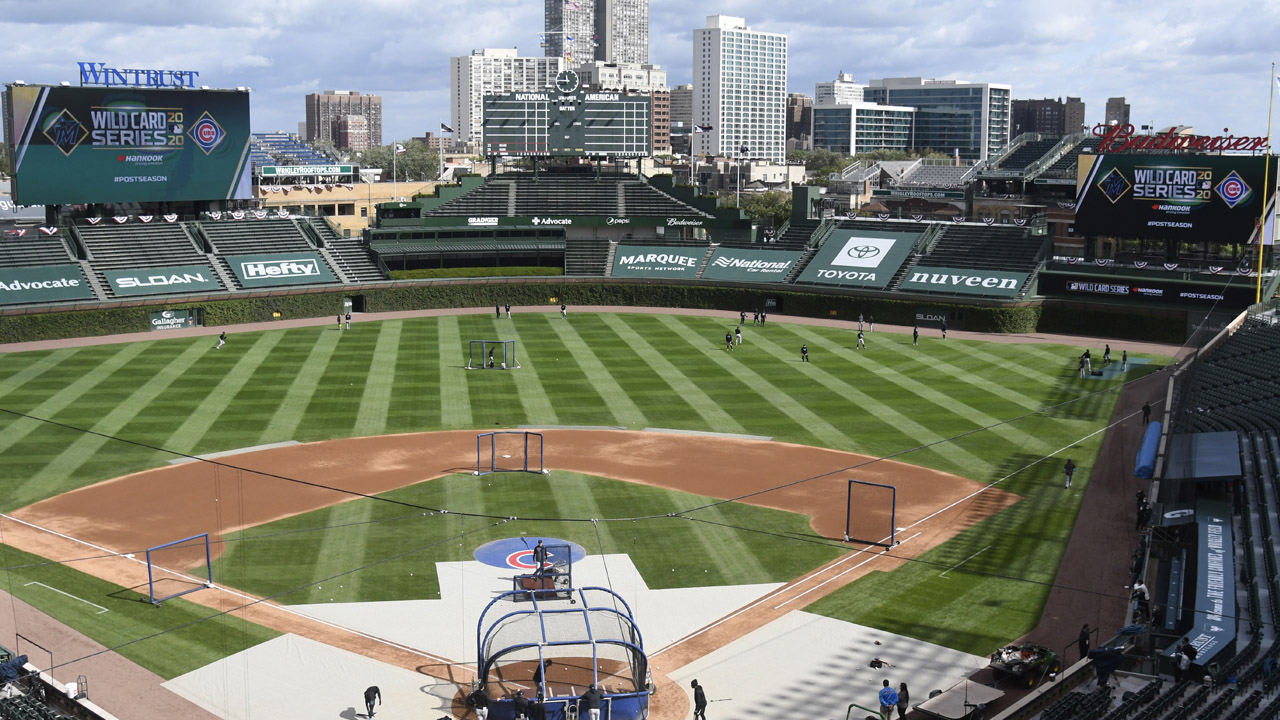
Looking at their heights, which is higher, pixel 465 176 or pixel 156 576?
pixel 465 176

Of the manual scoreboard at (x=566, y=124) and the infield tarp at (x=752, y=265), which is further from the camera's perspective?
the manual scoreboard at (x=566, y=124)

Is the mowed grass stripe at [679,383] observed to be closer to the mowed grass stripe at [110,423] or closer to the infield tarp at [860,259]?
the infield tarp at [860,259]

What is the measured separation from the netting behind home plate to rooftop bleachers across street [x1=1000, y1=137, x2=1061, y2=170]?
96.5m

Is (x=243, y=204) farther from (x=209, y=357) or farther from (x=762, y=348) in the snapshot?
(x=762, y=348)

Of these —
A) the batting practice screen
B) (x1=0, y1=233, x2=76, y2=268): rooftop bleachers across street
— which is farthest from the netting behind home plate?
the batting practice screen

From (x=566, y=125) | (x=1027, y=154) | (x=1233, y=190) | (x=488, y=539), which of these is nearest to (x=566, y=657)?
(x=488, y=539)

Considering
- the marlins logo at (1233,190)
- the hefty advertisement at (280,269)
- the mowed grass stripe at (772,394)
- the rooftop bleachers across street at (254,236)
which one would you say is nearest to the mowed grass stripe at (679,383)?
the mowed grass stripe at (772,394)

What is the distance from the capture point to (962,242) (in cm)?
8000

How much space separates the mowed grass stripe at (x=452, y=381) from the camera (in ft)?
160

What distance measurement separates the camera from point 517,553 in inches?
1273

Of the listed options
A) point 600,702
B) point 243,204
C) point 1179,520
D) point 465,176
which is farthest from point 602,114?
point 600,702

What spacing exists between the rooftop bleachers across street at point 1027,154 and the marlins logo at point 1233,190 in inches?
1758

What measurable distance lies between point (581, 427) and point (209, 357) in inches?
1025

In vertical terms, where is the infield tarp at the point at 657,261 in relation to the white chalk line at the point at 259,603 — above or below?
above
